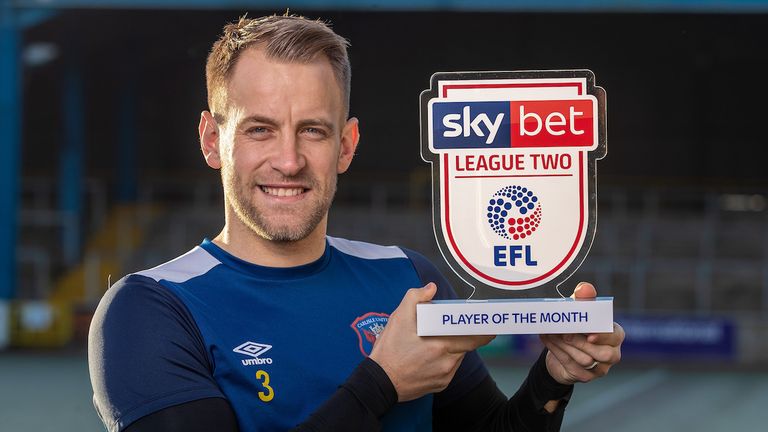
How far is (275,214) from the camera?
1983 millimetres

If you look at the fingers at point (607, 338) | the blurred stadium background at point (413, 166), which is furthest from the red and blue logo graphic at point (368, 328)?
the blurred stadium background at point (413, 166)

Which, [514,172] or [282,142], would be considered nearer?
[282,142]

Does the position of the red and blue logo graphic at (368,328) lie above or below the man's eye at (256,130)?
below

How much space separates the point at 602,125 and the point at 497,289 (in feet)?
1.27

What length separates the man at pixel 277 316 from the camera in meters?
1.81

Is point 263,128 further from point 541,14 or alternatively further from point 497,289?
point 541,14

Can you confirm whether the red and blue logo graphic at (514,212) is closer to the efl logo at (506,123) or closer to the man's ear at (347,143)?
the efl logo at (506,123)

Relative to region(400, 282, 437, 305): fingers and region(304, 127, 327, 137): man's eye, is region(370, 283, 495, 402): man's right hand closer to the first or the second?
region(400, 282, 437, 305): fingers

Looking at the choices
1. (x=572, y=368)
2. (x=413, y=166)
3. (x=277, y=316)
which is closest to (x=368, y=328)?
(x=277, y=316)

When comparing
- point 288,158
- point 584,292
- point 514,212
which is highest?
point 288,158

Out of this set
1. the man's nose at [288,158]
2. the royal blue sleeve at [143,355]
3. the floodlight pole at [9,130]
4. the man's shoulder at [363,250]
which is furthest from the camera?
the floodlight pole at [9,130]

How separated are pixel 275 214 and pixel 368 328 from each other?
0.30 meters

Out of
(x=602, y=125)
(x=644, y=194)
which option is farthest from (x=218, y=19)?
(x=602, y=125)

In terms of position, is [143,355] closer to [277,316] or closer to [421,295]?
[277,316]
